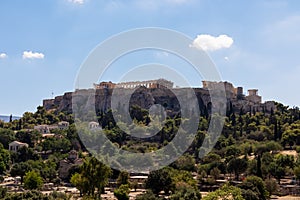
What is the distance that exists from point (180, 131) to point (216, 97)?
1996 centimetres

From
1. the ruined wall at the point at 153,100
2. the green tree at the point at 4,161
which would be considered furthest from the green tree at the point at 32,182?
the ruined wall at the point at 153,100

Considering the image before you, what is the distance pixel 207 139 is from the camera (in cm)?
4078

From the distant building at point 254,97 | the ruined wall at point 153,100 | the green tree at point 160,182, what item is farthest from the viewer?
the distant building at point 254,97

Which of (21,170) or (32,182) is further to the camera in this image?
(21,170)

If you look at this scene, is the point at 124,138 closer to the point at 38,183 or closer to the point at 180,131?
the point at 180,131

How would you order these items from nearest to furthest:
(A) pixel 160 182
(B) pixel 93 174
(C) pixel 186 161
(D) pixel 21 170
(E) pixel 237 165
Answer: (B) pixel 93 174
(A) pixel 160 182
(E) pixel 237 165
(D) pixel 21 170
(C) pixel 186 161

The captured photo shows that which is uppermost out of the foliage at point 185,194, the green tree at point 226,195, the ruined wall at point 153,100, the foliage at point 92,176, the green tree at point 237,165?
the ruined wall at point 153,100

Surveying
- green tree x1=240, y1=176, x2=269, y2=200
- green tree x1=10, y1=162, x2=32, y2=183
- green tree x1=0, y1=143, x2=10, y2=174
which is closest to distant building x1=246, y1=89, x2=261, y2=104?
green tree x1=0, y1=143, x2=10, y2=174

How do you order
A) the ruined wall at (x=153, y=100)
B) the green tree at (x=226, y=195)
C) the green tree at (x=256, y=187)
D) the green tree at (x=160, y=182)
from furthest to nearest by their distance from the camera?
the ruined wall at (x=153, y=100) → the green tree at (x=160, y=182) → the green tree at (x=256, y=187) → the green tree at (x=226, y=195)

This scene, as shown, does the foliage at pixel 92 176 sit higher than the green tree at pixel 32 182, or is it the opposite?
the foliage at pixel 92 176

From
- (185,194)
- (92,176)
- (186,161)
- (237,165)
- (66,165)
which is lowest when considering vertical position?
(185,194)

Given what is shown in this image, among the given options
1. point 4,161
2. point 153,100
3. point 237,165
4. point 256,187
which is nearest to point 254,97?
point 153,100

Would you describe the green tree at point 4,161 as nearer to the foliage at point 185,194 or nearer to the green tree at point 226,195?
the foliage at point 185,194

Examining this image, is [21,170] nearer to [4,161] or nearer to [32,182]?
[4,161]
